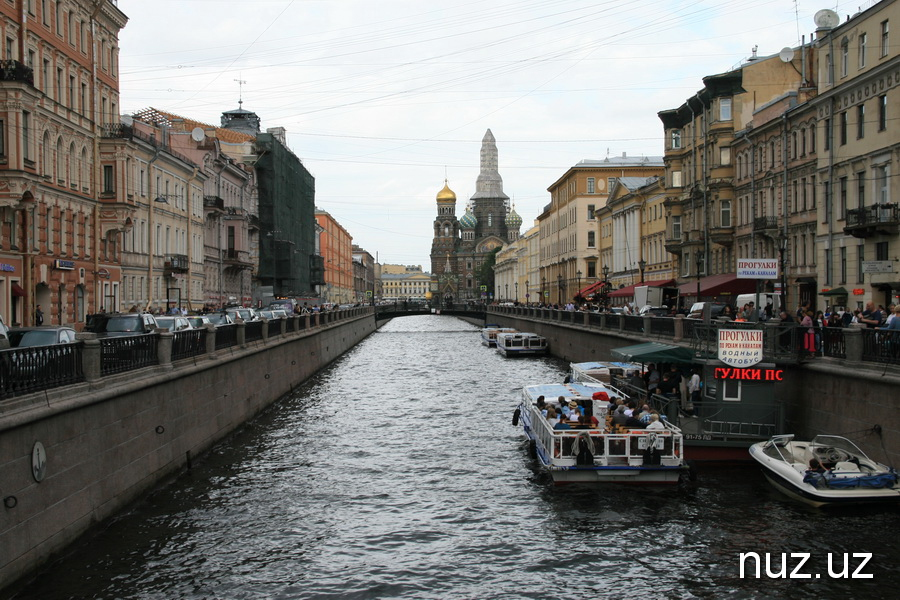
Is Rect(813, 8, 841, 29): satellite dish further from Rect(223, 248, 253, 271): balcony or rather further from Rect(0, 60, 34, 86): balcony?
Rect(223, 248, 253, 271): balcony

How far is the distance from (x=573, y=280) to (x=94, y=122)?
6489 cm

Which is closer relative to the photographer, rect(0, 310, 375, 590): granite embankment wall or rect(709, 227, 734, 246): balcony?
rect(0, 310, 375, 590): granite embankment wall

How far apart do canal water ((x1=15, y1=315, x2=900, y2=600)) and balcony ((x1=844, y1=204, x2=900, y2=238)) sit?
48.0 feet

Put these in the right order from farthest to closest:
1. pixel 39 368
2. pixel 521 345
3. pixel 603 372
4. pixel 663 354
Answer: pixel 521 345 → pixel 603 372 → pixel 663 354 → pixel 39 368

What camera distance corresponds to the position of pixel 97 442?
632 inches

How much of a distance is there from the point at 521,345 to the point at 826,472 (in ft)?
152

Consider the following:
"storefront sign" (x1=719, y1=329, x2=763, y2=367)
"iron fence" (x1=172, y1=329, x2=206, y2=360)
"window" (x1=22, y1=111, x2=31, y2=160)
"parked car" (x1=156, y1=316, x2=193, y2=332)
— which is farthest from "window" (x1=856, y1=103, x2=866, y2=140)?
"window" (x1=22, y1=111, x2=31, y2=160)

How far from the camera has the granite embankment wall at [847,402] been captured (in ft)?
60.1

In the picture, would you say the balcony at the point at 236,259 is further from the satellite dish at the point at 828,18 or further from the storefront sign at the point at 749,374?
the storefront sign at the point at 749,374

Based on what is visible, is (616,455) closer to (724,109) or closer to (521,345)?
(724,109)

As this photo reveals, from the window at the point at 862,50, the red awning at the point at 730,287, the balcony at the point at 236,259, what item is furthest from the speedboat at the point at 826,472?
the balcony at the point at 236,259

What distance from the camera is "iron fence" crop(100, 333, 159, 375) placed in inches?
688

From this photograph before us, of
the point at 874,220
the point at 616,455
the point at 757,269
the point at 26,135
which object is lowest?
the point at 616,455

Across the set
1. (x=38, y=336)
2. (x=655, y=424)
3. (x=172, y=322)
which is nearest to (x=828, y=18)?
(x=655, y=424)
